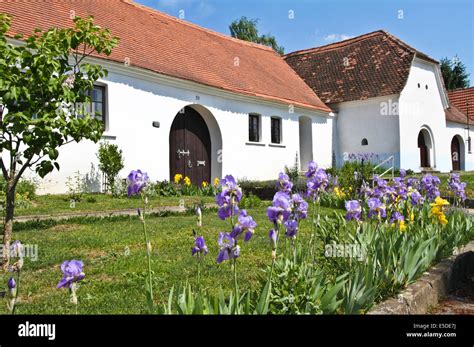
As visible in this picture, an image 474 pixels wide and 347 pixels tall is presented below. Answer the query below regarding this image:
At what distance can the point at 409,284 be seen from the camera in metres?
3.37

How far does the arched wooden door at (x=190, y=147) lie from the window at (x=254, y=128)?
237 cm

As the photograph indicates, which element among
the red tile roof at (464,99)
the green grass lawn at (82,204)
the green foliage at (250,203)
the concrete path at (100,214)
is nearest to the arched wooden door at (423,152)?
the red tile roof at (464,99)

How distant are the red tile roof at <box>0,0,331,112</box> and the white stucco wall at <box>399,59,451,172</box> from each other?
4.17m

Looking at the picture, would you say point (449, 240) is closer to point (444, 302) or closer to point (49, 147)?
point (444, 302)

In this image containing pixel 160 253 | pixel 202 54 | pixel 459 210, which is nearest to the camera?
pixel 160 253

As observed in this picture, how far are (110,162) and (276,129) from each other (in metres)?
9.19

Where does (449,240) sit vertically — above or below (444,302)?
above

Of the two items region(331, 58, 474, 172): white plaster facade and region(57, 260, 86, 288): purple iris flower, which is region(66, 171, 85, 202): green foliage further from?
region(331, 58, 474, 172): white plaster facade

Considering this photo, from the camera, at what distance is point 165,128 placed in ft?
45.5

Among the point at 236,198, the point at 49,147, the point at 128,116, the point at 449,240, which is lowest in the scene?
the point at 449,240

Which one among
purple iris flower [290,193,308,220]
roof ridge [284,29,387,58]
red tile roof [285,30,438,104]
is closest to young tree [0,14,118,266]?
purple iris flower [290,193,308,220]

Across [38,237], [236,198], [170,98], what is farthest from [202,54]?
[236,198]

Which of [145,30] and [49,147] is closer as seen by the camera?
[49,147]
